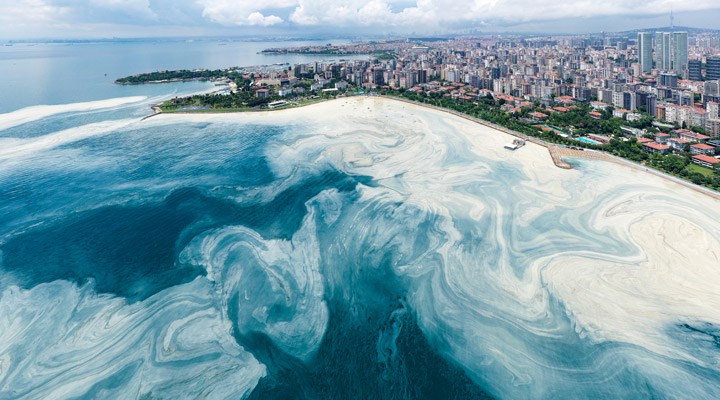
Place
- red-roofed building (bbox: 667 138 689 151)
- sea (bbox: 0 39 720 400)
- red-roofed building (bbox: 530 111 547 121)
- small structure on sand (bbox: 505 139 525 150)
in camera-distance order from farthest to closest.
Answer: red-roofed building (bbox: 530 111 547 121)
small structure on sand (bbox: 505 139 525 150)
red-roofed building (bbox: 667 138 689 151)
sea (bbox: 0 39 720 400)

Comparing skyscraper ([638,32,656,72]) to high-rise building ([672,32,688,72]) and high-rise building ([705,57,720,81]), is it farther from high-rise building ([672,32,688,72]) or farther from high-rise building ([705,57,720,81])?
high-rise building ([705,57,720,81])

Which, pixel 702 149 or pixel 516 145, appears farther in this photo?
pixel 516 145

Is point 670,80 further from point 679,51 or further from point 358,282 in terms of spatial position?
point 358,282

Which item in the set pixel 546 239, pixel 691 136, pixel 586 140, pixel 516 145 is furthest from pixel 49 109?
pixel 691 136

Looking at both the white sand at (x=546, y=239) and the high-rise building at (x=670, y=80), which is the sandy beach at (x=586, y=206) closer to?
the white sand at (x=546, y=239)

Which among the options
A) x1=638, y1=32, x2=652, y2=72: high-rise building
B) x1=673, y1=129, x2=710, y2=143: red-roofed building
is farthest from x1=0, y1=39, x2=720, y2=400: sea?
x1=638, y1=32, x2=652, y2=72: high-rise building

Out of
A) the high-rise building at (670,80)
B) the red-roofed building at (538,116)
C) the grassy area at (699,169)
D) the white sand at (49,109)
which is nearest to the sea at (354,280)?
the grassy area at (699,169)

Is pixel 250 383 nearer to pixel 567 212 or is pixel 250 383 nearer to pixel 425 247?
pixel 425 247
